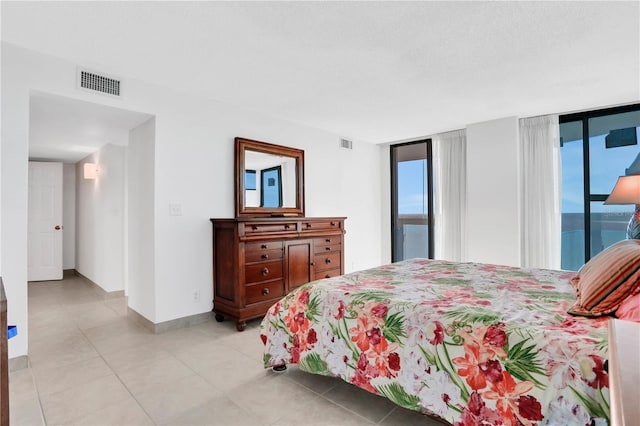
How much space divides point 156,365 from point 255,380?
795 mm

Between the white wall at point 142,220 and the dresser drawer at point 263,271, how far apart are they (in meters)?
0.87

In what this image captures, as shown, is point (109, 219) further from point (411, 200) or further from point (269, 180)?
point (411, 200)

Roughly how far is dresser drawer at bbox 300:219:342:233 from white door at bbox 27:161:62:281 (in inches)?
183

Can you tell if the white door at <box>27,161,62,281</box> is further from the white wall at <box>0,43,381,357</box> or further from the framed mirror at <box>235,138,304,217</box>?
the framed mirror at <box>235,138,304,217</box>

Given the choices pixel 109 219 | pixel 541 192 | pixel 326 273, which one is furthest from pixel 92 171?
pixel 541 192

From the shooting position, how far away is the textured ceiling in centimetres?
202

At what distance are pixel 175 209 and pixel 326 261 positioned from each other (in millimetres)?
1803

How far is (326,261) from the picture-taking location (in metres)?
4.08

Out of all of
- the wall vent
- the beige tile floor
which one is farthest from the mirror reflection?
the beige tile floor

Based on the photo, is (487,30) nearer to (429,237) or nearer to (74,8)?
(74,8)

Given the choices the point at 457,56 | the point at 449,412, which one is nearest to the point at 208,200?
the point at 457,56

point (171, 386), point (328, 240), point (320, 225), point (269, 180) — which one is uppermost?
point (269, 180)

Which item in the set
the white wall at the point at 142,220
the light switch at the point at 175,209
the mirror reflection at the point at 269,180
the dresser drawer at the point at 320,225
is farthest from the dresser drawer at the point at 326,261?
the white wall at the point at 142,220

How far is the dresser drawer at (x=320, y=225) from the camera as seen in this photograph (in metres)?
3.82
